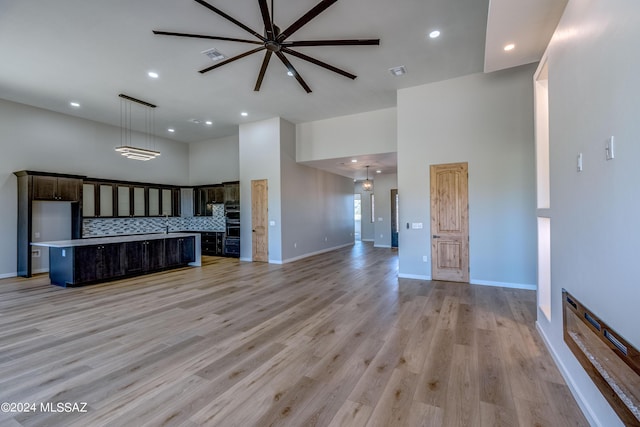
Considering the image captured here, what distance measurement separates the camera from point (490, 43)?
3.24 m

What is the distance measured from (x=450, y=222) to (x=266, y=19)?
449cm

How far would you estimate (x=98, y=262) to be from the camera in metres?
5.67

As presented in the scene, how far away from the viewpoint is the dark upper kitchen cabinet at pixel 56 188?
6391 mm

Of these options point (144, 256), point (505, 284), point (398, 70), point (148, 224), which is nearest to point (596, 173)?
point (505, 284)

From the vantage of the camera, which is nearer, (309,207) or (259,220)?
(259,220)

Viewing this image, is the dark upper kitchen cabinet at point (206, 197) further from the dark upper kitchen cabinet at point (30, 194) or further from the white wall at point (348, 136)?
the dark upper kitchen cabinet at point (30, 194)

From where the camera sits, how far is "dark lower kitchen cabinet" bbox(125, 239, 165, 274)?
620 cm

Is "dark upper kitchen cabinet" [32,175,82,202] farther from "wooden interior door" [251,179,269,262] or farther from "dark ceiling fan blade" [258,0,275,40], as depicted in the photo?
"dark ceiling fan blade" [258,0,275,40]

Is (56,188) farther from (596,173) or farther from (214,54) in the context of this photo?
(596,173)

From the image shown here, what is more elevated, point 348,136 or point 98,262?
point 348,136

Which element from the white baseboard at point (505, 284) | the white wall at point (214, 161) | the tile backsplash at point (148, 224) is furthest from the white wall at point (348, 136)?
the tile backsplash at point (148, 224)

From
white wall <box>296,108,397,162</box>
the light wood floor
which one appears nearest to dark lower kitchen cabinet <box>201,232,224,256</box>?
white wall <box>296,108,397,162</box>

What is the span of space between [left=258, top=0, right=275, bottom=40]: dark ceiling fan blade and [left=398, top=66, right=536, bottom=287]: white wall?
339 centimetres

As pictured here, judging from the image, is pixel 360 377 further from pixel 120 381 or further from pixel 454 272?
pixel 454 272
